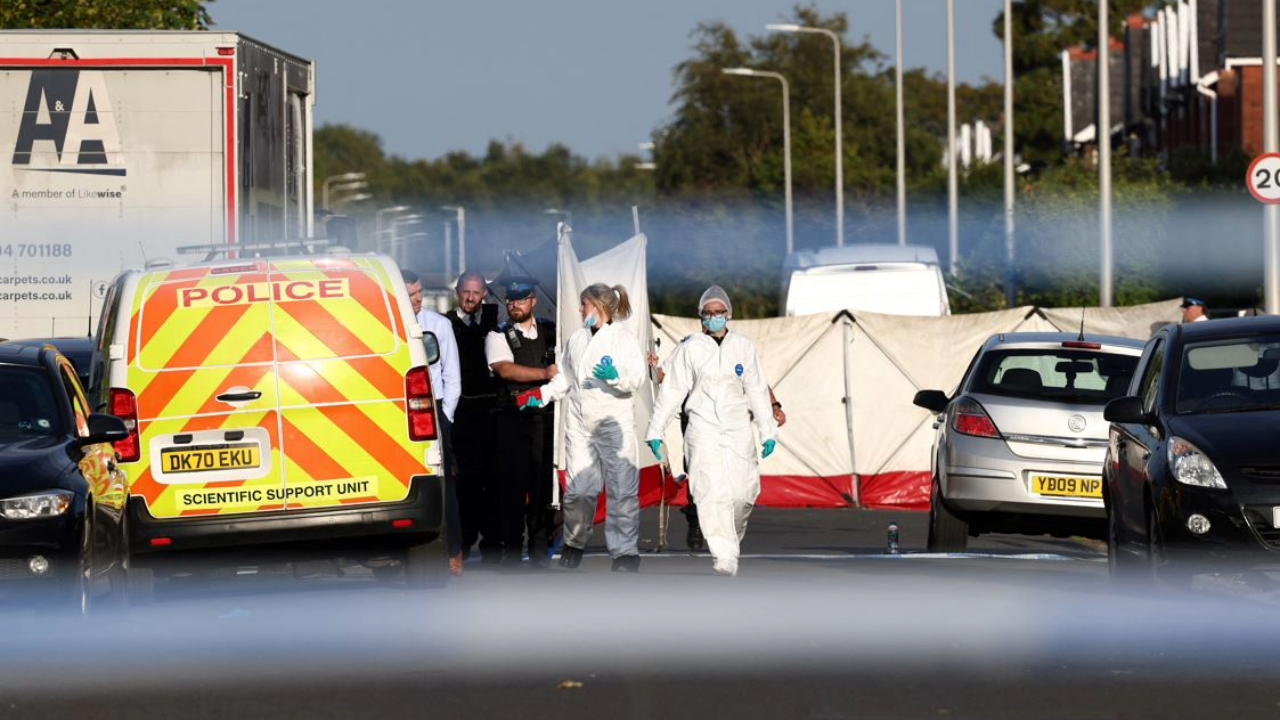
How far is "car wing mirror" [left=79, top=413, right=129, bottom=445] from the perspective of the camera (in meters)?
12.5

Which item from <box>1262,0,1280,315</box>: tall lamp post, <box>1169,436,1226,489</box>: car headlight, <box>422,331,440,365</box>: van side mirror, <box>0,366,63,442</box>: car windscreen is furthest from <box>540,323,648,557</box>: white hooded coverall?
<box>1262,0,1280,315</box>: tall lamp post

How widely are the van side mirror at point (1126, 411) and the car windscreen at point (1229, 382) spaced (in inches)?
7.1

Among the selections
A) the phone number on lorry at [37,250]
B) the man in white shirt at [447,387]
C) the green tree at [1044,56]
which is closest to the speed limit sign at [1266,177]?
the man in white shirt at [447,387]

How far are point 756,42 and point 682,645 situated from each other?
92.1 metres

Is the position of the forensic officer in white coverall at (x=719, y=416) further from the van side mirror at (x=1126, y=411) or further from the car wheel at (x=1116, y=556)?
the van side mirror at (x=1126, y=411)

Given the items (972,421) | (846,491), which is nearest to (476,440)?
(972,421)

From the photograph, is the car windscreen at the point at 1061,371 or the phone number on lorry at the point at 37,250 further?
the phone number on lorry at the point at 37,250

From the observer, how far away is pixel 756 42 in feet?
336

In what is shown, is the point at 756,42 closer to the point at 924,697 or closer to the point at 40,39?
the point at 40,39

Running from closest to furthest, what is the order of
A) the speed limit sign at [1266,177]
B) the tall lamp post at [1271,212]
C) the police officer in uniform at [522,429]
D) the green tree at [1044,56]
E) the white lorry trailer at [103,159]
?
1. the police officer in uniform at [522,429]
2. the white lorry trailer at [103,159]
3. the speed limit sign at [1266,177]
4. the tall lamp post at [1271,212]
5. the green tree at [1044,56]

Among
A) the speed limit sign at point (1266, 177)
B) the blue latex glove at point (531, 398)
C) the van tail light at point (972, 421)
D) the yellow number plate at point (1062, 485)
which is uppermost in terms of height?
the speed limit sign at point (1266, 177)

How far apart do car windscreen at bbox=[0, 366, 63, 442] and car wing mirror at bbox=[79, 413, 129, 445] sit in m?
0.49

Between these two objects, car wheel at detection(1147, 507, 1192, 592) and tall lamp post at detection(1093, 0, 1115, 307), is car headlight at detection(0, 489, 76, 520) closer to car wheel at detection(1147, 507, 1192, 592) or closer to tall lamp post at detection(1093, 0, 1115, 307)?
car wheel at detection(1147, 507, 1192, 592)

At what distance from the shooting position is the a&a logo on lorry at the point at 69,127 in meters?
19.1
